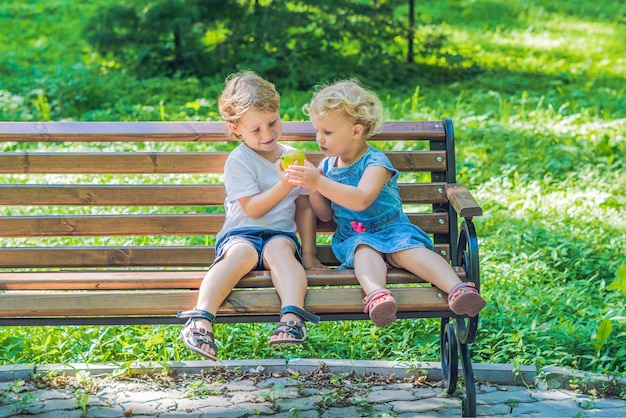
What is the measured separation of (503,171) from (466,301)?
3476 mm

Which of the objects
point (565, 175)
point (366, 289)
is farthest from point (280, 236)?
point (565, 175)

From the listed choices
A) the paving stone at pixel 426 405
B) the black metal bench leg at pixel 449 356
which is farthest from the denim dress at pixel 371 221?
the paving stone at pixel 426 405

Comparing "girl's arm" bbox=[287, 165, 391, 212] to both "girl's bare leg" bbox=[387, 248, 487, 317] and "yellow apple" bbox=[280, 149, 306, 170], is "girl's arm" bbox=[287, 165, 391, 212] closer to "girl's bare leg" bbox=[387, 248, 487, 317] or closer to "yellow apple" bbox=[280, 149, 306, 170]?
"yellow apple" bbox=[280, 149, 306, 170]

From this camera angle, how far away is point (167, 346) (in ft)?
13.7

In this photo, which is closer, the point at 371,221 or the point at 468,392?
the point at 468,392

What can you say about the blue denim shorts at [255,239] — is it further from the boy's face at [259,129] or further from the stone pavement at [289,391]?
the stone pavement at [289,391]

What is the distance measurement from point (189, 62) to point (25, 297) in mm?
7089

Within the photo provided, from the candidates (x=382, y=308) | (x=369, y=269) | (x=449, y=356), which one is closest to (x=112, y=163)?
(x=369, y=269)

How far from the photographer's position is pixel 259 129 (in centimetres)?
354

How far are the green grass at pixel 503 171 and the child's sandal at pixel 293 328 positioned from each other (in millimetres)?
988

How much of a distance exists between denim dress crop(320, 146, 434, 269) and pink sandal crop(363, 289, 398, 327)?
0.35 meters

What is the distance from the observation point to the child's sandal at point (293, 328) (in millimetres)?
3053

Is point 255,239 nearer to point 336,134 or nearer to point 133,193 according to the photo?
point 336,134

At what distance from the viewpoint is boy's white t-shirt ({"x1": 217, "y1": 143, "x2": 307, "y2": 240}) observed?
140 inches
